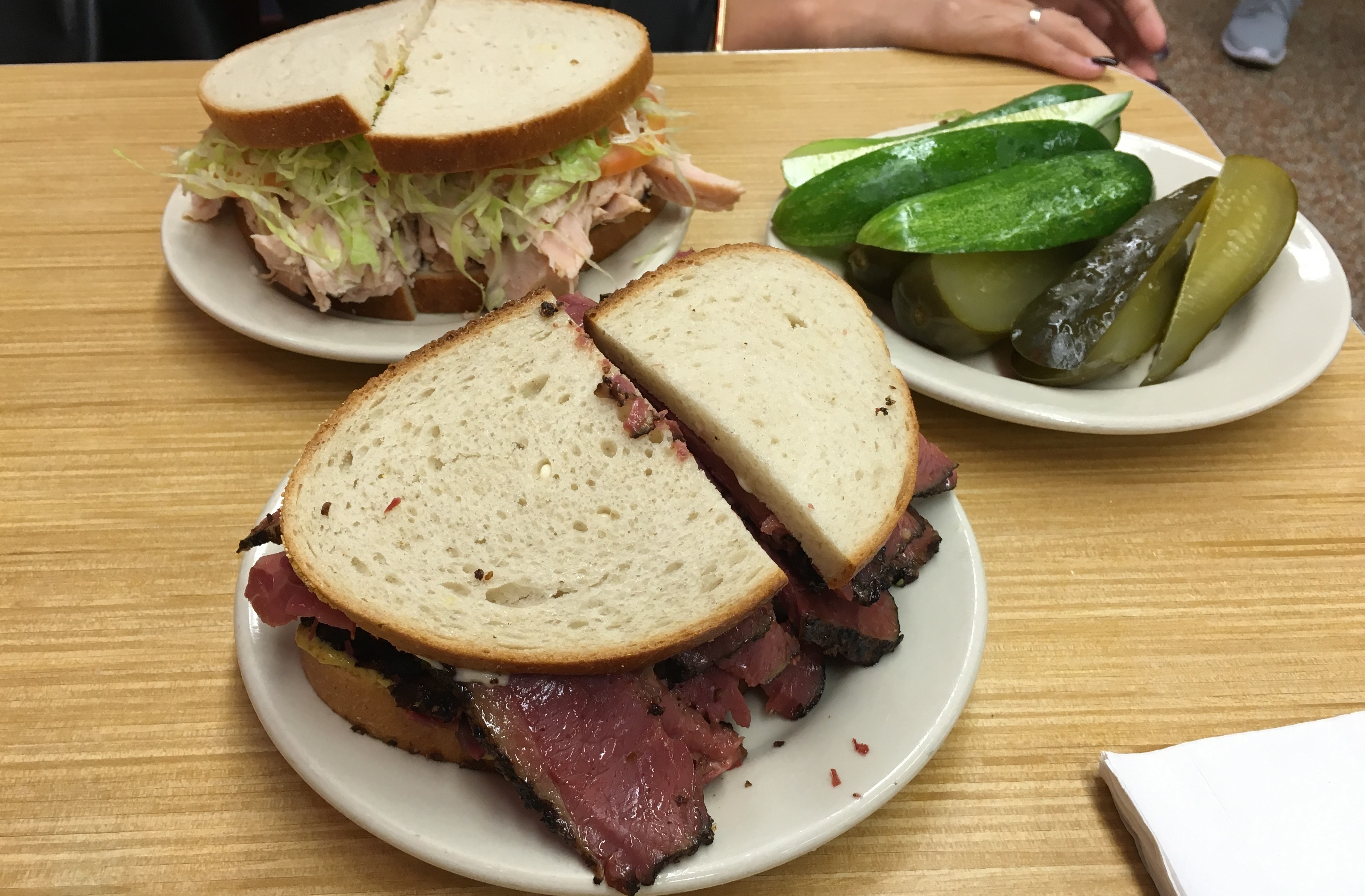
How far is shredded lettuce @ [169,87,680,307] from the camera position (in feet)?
5.62

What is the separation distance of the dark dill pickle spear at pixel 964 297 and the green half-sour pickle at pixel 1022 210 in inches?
1.1

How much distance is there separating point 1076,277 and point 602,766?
1281mm

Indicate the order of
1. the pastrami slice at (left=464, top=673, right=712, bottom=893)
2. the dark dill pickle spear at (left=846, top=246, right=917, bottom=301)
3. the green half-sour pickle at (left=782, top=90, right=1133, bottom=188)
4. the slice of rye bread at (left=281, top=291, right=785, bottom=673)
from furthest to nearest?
the green half-sour pickle at (left=782, top=90, right=1133, bottom=188) < the dark dill pickle spear at (left=846, top=246, right=917, bottom=301) < the slice of rye bread at (left=281, top=291, right=785, bottom=673) < the pastrami slice at (left=464, top=673, right=712, bottom=893)

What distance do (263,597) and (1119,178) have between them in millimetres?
1801

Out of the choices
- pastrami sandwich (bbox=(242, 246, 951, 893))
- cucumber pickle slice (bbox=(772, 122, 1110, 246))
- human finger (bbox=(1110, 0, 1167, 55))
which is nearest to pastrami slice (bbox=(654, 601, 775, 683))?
pastrami sandwich (bbox=(242, 246, 951, 893))

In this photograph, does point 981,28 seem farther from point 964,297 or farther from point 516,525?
point 516,525

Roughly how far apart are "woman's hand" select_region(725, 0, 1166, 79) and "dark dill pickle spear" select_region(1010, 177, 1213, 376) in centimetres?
120

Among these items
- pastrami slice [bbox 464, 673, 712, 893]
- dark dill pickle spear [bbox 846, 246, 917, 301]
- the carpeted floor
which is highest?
dark dill pickle spear [bbox 846, 246, 917, 301]

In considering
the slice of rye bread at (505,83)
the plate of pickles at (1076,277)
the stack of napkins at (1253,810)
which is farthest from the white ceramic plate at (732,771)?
the slice of rye bread at (505,83)

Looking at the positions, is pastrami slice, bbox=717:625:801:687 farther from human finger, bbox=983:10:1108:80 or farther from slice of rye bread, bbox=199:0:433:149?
human finger, bbox=983:10:1108:80

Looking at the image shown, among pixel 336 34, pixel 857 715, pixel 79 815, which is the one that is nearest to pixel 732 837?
pixel 857 715

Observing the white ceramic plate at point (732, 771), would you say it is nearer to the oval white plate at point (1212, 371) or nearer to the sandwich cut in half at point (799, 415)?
the sandwich cut in half at point (799, 415)

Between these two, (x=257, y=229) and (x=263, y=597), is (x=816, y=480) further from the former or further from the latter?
(x=257, y=229)

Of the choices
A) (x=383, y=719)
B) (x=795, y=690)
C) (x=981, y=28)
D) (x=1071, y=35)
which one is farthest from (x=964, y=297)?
(x=1071, y=35)
